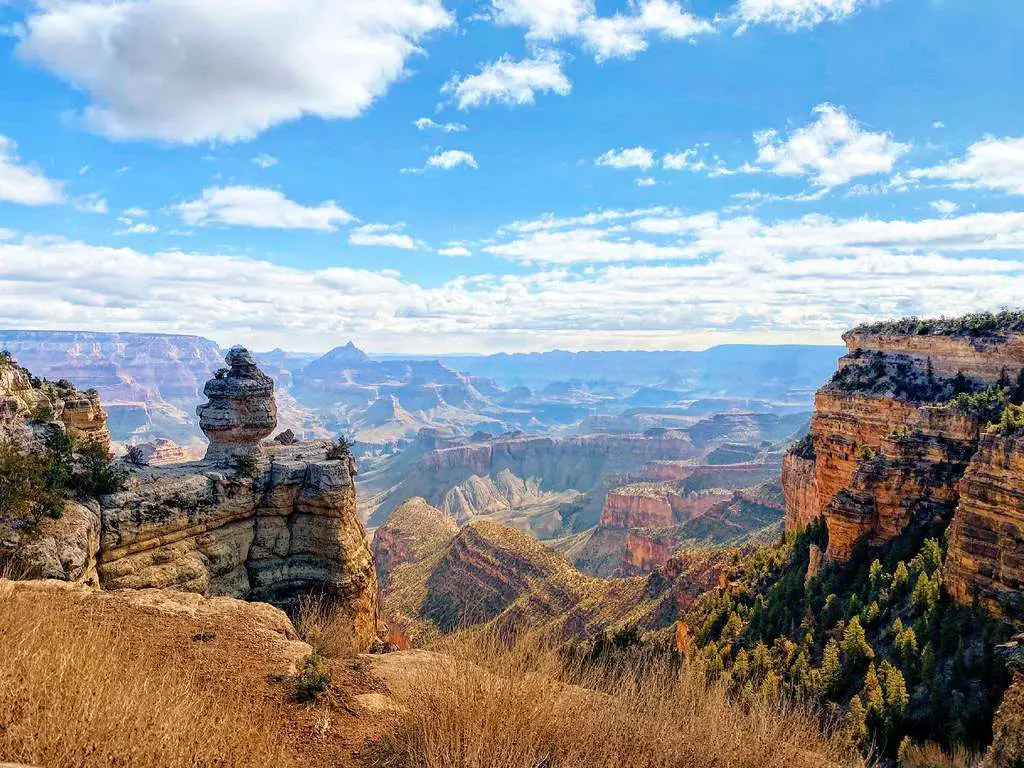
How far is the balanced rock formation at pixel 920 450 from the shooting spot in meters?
18.5

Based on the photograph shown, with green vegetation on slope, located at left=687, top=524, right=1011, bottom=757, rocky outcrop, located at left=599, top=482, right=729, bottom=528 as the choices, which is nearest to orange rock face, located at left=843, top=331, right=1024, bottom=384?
green vegetation on slope, located at left=687, top=524, right=1011, bottom=757

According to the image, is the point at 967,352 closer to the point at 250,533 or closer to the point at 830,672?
the point at 830,672

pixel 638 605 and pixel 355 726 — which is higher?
pixel 355 726

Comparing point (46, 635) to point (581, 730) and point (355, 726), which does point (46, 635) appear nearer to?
point (355, 726)

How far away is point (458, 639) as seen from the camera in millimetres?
10539

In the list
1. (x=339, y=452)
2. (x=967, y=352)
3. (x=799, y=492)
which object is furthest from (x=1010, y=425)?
(x=339, y=452)

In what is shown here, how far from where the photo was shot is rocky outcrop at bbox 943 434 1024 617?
17609 millimetres

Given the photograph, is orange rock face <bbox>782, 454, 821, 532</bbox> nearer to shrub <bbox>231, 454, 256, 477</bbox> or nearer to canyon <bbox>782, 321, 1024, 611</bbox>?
canyon <bbox>782, 321, 1024, 611</bbox>

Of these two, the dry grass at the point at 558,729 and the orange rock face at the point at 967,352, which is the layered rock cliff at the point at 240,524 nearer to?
the dry grass at the point at 558,729

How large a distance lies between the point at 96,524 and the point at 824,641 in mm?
24305

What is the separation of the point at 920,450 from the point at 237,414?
27677 millimetres

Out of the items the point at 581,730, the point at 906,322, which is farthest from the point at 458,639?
the point at 906,322

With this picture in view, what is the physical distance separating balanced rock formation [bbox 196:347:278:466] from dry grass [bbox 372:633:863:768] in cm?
1467

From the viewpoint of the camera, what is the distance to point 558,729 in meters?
8.09
